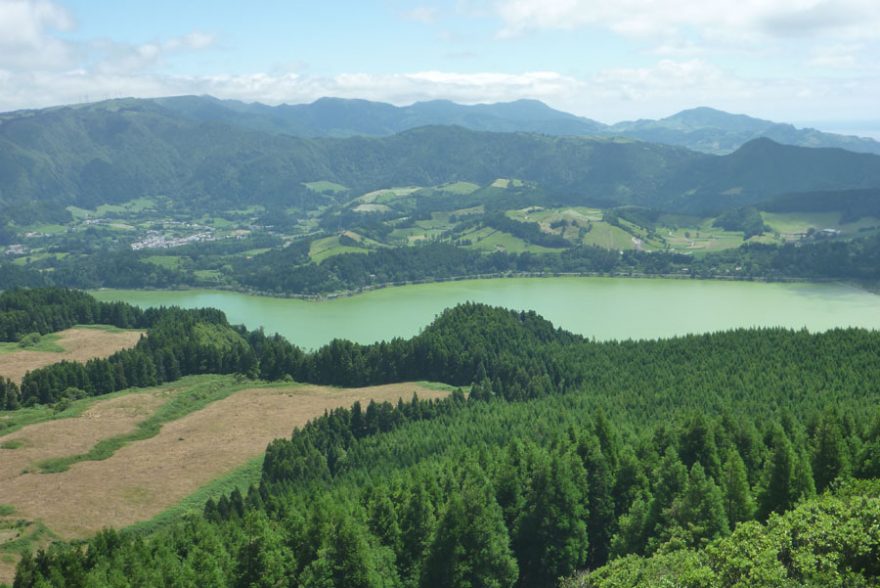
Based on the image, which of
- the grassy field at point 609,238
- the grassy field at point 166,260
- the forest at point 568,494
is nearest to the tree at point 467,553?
the forest at point 568,494

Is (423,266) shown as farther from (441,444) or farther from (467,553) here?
(467,553)

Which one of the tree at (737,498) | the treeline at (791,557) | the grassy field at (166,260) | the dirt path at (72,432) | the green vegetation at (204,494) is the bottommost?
the green vegetation at (204,494)

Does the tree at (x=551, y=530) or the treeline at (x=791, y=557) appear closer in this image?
the treeline at (x=791, y=557)

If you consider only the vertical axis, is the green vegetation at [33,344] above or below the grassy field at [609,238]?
below

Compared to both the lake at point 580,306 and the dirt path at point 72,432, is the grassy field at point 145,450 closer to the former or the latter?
the dirt path at point 72,432

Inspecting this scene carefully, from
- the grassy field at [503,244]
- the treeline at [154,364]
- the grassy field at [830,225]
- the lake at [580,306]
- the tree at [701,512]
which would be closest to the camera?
the tree at [701,512]

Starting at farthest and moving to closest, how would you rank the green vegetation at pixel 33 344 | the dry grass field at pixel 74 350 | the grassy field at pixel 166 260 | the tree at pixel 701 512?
the grassy field at pixel 166 260 < the green vegetation at pixel 33 344 < the dry grass field at pixel 74 350 < the tree at pixel 701 512
